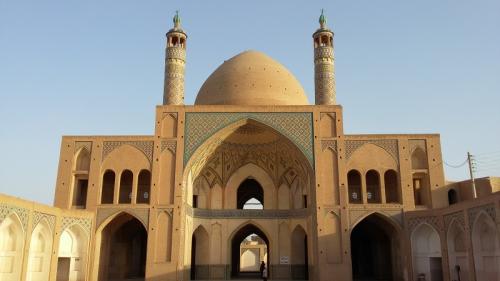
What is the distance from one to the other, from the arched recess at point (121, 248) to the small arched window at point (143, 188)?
0.69 metres

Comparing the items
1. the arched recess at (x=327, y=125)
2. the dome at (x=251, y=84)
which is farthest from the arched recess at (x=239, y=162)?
the dome at (x=251, y=84)

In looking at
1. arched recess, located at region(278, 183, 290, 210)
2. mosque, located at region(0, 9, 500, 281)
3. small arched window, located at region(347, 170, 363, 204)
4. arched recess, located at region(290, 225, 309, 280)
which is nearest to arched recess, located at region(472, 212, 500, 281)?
mosque, located at region(0, 9, 500, 281)

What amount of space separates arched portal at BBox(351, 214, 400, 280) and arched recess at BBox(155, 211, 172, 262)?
658 centimetres

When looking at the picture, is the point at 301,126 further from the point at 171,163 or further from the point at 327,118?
the point at 171,163

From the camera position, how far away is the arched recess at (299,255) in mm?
17406

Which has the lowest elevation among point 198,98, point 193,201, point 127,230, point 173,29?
point 127,230

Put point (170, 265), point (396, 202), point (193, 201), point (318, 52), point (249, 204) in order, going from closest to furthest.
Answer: point (170, 265) → point (396, 202) → point (318, 52) → point (193, 201) → point (249, 204)

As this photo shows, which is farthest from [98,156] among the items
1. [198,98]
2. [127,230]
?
[198,98]

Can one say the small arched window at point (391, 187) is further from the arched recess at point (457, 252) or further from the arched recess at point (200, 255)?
the arched recess at point (200, 255)

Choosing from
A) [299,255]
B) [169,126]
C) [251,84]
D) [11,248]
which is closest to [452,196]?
[299,255]

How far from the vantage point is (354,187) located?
16219mm

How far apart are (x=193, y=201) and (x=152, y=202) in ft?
11.4

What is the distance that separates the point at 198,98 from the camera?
19.1 m

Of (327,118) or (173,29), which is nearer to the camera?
(327,118)
